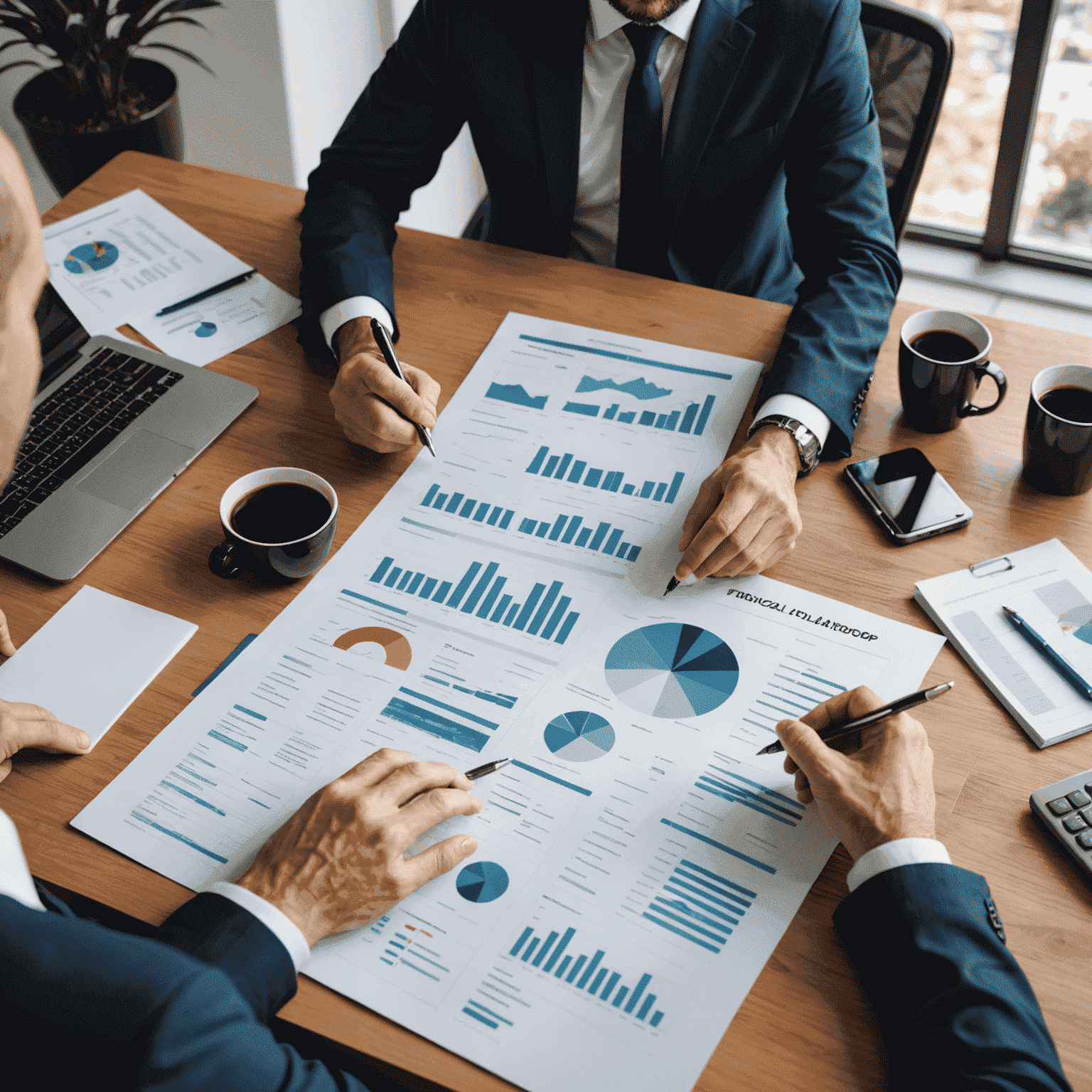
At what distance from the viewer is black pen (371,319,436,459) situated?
1164mm

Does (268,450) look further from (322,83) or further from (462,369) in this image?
(322,83)

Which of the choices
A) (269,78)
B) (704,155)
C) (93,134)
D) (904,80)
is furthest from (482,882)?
(269,78)

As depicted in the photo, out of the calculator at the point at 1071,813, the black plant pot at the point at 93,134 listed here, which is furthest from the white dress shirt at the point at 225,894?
the black plant pot at the point at 93,134

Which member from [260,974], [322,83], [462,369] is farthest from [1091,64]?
[260,974]

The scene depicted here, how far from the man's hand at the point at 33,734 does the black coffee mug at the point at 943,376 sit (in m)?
0.97

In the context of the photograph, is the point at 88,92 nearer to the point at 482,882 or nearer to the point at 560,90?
the point at 560,90

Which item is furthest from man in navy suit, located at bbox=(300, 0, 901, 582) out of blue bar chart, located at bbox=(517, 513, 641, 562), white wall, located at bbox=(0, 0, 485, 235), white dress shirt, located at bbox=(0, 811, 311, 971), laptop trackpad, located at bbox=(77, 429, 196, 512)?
white wall, located at bbox=(0, 0, 485, 235)

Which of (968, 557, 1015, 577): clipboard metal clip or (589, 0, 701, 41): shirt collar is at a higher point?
(589, 0, 701, 41): shirt collar

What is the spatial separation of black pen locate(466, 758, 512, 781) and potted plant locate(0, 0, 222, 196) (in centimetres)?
180

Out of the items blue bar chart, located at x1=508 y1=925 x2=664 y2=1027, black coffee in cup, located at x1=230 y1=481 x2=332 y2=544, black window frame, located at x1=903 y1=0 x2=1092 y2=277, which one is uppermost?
black coffee in cup, located at x1=230 y1=481 x2=332 y2=544

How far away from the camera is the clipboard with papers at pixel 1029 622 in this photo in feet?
2.99

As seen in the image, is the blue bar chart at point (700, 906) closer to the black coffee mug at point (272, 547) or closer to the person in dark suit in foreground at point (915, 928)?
the person in dark suit in foreground at point (915, 928)

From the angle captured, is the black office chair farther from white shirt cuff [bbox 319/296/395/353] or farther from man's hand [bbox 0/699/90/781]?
man's hand [bbox 0/699/90/781]

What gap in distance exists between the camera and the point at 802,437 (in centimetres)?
112
